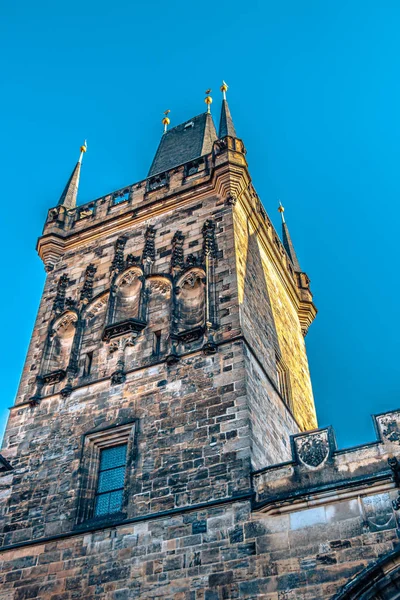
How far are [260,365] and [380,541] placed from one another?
4.52 metres

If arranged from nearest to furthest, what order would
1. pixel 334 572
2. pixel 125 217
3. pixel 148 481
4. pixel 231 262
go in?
pixel 334 572
pixel 148 481
pixel 231 262
pixel 125 217

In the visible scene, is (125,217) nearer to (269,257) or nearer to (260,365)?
(269,257)

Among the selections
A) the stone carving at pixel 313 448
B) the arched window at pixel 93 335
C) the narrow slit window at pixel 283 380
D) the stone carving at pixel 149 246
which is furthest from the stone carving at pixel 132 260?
the stone carving at pixel 313 448

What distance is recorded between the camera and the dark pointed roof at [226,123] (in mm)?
16594

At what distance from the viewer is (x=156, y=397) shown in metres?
11.6

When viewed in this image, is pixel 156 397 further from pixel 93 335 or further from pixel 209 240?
pixel 209 240

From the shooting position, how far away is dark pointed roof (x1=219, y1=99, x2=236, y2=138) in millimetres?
16594

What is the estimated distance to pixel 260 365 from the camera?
40.2 ft

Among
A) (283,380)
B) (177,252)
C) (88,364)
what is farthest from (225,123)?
(88,364)

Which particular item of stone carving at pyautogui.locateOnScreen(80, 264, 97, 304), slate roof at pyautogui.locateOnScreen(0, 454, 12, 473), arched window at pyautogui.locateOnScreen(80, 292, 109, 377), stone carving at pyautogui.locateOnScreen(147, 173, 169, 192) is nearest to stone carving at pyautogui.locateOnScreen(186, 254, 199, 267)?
arched window at pyautogui.locateOnScreen(80, 292, 109, 377)

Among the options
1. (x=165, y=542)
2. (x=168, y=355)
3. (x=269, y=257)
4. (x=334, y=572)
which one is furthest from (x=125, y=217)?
(x=334, y=572)

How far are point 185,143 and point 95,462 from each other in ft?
40.0

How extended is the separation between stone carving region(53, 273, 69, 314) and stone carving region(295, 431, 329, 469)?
6890mm

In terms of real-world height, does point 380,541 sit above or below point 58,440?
below
